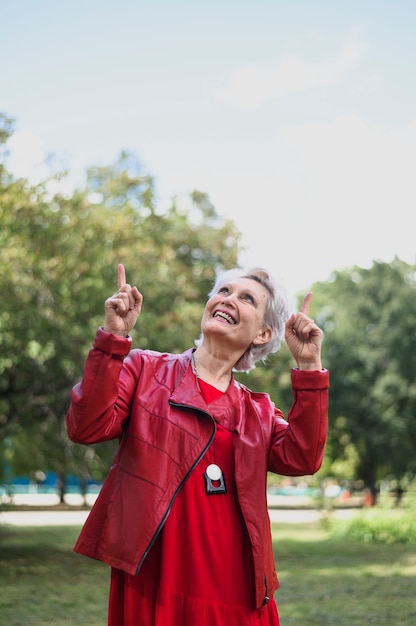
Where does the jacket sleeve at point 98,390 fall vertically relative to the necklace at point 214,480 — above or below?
above

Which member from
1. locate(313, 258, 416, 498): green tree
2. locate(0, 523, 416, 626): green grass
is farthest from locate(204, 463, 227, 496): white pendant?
locate(313, 258, 416, 498): green tree

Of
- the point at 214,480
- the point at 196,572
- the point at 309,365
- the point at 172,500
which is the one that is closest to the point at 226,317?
the point at 309,365

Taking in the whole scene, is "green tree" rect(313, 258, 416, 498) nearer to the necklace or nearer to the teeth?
the teeth

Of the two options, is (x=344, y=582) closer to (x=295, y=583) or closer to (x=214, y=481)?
(x=295, y=583)

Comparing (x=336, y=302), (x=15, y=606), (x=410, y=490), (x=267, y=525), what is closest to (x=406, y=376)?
(x=336, y=302)

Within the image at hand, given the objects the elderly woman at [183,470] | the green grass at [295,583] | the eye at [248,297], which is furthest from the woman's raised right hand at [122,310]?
the green grass at [295,583]

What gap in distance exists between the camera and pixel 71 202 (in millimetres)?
14312

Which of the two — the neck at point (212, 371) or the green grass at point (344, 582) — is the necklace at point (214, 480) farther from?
the green grass at point (344, 582)

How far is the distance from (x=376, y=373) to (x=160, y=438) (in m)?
35.8

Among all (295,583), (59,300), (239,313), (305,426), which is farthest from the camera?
(59,300)

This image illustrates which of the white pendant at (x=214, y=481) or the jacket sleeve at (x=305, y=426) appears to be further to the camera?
the jacket sleeve at (x=305, y=426)

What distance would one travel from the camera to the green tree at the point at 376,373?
36594 mm

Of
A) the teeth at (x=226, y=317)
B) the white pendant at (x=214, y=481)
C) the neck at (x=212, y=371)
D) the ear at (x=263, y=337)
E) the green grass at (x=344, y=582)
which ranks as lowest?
the green grass at (x=344, y=582)

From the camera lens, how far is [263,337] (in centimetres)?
312
